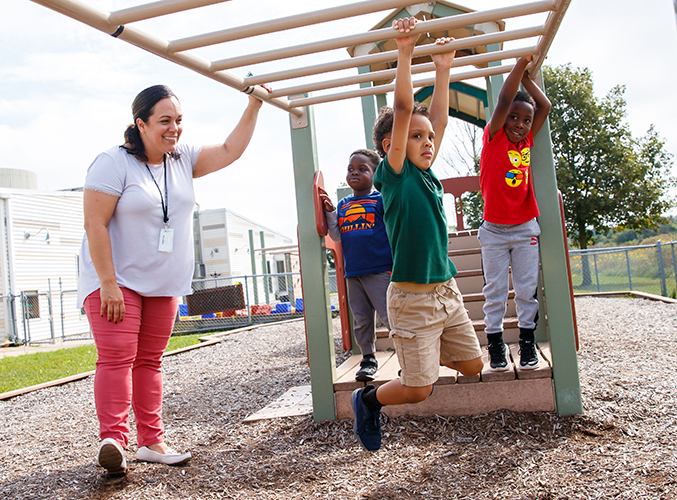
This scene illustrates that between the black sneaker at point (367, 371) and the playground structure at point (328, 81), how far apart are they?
0.17 m

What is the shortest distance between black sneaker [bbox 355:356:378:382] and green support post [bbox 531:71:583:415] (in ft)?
3.41

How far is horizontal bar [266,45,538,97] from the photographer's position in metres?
2.63

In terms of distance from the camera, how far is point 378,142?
2.53m

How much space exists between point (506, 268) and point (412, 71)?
4.23 feet

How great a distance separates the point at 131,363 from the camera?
240 centimetres

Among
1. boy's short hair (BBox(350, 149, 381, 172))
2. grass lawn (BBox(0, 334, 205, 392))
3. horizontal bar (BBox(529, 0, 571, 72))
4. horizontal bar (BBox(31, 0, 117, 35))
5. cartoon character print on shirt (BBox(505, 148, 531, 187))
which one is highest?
horizontal bar (BBox(529, 0, 571, 72))

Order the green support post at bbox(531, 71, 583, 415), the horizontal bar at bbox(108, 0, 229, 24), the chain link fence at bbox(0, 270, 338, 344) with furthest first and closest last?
the chain link fence at bbox(0, 270, 338, 344)
the green support post at bbox(531, 71, 583, 415)
the horizontal bar at bbox(108, 0, 229, 24)

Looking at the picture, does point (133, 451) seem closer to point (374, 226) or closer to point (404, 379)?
point (404, 379)

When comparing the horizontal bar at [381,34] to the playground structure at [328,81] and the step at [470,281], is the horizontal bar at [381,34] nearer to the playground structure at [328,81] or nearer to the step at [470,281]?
the playground structure at [328,81]

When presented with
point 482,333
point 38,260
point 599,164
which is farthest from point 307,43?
point 599,164

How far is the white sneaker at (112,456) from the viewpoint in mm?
2193

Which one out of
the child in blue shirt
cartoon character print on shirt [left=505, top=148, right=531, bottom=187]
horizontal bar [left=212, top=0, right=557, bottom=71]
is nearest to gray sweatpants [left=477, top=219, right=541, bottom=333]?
cartoon character print on shirt [left=505, top=148, right=531, bottom=187]

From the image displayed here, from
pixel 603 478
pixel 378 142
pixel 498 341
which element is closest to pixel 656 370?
pixel 498 341

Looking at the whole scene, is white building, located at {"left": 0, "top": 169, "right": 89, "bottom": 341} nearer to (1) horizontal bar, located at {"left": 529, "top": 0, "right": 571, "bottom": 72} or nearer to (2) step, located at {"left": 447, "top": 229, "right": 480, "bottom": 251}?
(2) step, located at {"left": 447, "top": 229, "right": 480, "bottom": 251}
